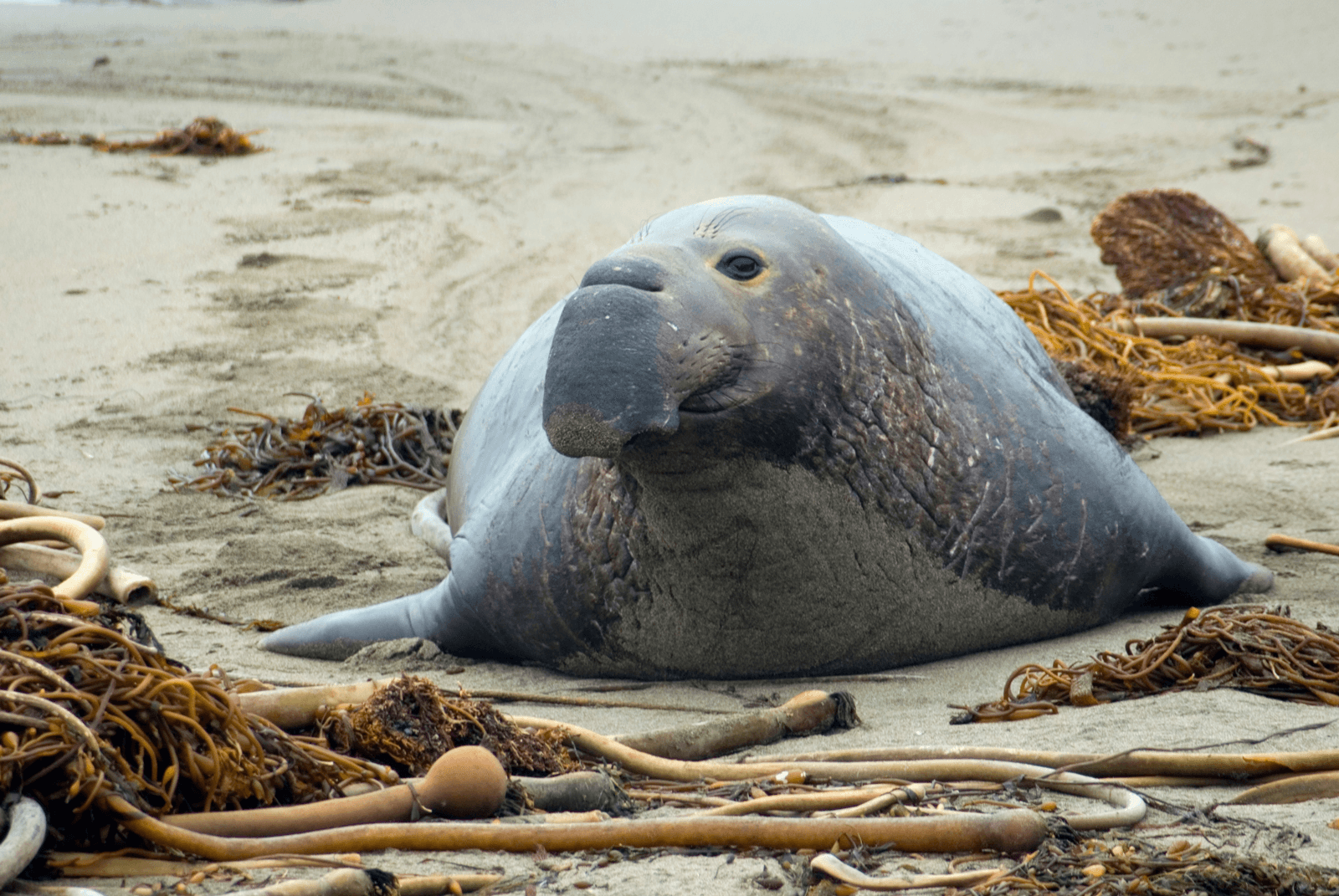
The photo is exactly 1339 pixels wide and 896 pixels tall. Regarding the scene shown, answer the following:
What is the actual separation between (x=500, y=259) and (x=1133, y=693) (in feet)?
23.8

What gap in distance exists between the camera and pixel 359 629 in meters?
3.88

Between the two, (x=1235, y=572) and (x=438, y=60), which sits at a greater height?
(x=438, y=60)

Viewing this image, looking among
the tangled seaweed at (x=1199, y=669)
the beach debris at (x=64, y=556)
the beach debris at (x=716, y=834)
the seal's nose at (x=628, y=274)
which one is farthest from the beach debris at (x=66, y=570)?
the tangled seaweed at (x=1199, y=669)

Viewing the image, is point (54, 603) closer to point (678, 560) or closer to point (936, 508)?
point (678, 560)

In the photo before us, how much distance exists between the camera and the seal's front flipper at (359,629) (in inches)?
150

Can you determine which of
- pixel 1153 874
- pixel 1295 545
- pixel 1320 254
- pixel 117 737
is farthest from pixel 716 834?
pixel 1320 254

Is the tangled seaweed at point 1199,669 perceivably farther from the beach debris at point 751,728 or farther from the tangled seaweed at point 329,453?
the tangled seaweed at point 329,453

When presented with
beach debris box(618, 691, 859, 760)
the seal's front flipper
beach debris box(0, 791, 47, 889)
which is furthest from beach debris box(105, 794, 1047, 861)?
the seal's front flipper

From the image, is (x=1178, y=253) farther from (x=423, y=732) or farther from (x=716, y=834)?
(x=716, y=834)

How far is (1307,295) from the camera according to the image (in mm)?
7176

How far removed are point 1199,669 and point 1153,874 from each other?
1.20 metres

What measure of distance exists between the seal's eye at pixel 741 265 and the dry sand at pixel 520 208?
3.15 ft

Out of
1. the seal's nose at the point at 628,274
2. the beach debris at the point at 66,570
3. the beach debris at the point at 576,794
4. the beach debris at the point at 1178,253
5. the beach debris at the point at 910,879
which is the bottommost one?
the beach debris at the point at 66,570

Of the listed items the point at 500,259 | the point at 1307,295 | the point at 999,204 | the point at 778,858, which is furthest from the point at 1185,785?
the point at 999,204
